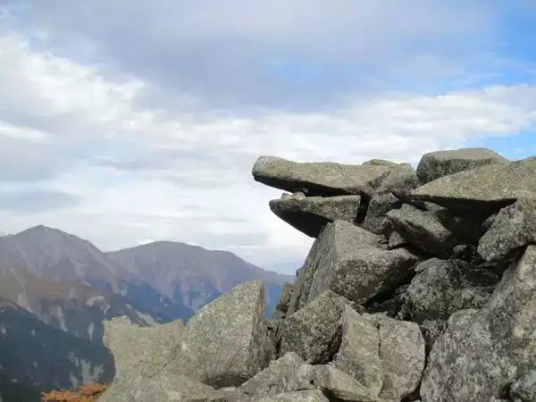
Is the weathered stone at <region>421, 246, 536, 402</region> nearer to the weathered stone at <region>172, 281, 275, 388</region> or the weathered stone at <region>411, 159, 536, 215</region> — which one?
the weathered stone at <region>411, 159, 536, 215</region>

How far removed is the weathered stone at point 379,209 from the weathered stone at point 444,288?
5.85 metres

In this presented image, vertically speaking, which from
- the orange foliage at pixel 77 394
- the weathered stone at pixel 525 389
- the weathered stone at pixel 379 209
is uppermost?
the weathered stone at pixel 379 209

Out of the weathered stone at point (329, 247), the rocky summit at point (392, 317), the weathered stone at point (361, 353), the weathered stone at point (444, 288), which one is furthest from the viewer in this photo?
the weathered stone at point (329, 247)

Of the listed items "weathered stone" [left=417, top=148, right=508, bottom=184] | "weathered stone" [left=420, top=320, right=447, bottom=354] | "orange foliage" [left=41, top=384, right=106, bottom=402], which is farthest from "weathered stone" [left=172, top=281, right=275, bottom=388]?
"orange foliage" [left=41, top=384, right=106, bottom=402]

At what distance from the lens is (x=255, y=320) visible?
23.8 m

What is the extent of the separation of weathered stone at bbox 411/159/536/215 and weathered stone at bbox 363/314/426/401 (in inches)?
193

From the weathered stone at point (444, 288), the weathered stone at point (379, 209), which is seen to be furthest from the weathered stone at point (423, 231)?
the weathered stone at point (379, 209)

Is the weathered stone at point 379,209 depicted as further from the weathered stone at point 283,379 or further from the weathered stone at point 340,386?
the weathered stone at point 340,386

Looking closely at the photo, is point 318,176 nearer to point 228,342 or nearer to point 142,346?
point 228,342

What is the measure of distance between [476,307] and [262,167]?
14878 mm

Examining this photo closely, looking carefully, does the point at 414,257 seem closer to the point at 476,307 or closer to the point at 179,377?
the point at 476,307

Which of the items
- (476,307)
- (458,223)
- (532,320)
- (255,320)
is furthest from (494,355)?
(255,320)

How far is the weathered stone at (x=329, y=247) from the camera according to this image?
2658 centimetres

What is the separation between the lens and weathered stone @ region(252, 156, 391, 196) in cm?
3141
